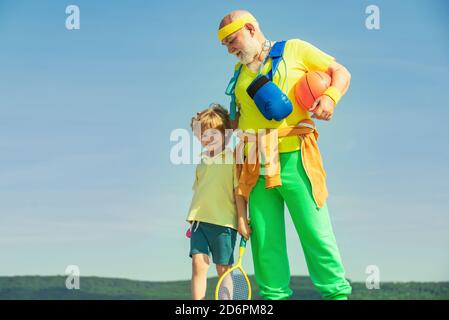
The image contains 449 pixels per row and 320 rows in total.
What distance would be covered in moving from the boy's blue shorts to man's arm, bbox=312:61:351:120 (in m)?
1.34

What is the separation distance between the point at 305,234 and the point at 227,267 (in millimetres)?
983

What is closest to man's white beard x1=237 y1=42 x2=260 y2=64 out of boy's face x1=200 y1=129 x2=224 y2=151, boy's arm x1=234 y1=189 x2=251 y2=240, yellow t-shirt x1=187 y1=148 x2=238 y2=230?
boy's face x1=200 y1=129 x2=224 y2=151

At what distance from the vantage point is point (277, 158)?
4785 mm

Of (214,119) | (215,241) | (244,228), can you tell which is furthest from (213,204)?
(214,119)

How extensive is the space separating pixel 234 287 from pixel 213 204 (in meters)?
0.72

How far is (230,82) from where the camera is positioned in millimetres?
5074

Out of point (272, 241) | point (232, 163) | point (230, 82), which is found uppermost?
point (230, 82)

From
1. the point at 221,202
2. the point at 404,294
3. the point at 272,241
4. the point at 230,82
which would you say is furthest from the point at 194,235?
the point at 404,294

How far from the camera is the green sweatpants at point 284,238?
15.3ft

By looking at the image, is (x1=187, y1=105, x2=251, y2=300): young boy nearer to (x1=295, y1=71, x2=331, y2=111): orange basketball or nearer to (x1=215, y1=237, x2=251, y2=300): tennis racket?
(x1=215, y1=237, x2=251, y2=300): tennis racket

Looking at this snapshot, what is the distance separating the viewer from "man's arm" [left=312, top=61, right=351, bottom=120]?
4.59 meters

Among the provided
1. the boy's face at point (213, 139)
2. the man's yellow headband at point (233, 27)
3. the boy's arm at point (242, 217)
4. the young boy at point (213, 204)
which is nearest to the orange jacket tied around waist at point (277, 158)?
the boy's arm at point (242, 217)
